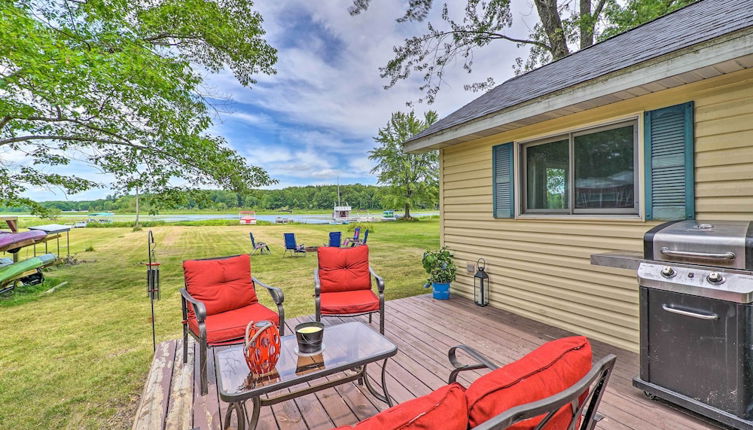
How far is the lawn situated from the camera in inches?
99.7

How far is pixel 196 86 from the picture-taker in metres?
7.71

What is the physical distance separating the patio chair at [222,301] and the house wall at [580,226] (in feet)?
9.75

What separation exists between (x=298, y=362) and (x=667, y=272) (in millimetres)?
2505

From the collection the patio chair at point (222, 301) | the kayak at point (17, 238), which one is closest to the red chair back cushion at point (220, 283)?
the patio chair at point (222, 301)

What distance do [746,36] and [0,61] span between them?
8737mm

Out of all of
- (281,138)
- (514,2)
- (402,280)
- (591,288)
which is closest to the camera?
(591,288)

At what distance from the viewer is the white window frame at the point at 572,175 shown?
9.83 feet

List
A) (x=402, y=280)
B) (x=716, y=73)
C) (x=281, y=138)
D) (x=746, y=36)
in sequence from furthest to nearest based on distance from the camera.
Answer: (x=281, y=138) → (x=402, y=280) → (x=716, y=73) → (x=746, y=36)

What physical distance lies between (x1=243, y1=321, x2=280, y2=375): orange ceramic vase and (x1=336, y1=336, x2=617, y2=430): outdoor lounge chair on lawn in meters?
1.22

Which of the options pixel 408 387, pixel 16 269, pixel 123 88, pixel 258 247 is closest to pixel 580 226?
pixel 408 387

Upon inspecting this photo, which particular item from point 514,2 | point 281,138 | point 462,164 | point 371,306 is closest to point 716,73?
point 462,164

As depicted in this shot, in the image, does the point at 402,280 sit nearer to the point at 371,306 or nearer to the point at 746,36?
the point at 371,306

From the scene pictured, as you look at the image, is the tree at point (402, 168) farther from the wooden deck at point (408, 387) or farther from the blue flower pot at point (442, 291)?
the wooden deck at point (408, 387)

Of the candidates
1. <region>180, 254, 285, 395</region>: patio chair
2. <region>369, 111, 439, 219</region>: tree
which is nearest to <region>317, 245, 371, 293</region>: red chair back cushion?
<region>180, 254, 285, 395</region>: patio chair
